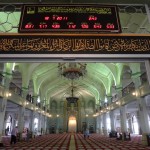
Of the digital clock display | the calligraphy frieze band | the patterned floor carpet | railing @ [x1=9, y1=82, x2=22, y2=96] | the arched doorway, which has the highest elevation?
railing @ [x1=9, y1=82, x2=22, y2=96]

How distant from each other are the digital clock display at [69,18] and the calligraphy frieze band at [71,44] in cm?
14

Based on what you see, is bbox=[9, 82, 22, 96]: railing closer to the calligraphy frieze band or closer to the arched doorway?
the calligraphy frieze band

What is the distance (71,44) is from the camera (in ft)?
9.14

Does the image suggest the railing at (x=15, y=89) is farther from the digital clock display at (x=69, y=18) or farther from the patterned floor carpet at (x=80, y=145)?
the digital clock display at (x=69, y=18)

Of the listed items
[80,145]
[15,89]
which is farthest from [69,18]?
[15,89]

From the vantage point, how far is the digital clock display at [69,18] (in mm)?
2867

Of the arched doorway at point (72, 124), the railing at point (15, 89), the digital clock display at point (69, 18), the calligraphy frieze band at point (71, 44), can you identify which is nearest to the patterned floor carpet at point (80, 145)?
the railing at point (15, 89)

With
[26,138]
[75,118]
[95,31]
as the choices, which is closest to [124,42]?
[95,31]

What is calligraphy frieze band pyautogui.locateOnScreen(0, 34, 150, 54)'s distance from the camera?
274 centimetres

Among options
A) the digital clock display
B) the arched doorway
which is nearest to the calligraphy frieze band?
the digital clock display

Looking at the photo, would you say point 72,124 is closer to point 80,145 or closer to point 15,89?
point 15,89

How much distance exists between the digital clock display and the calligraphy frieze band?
14 cm

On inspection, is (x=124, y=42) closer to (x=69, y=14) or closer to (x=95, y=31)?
(x=95, y=31)

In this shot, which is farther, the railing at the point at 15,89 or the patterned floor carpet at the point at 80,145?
the railing at the point at 15,89
